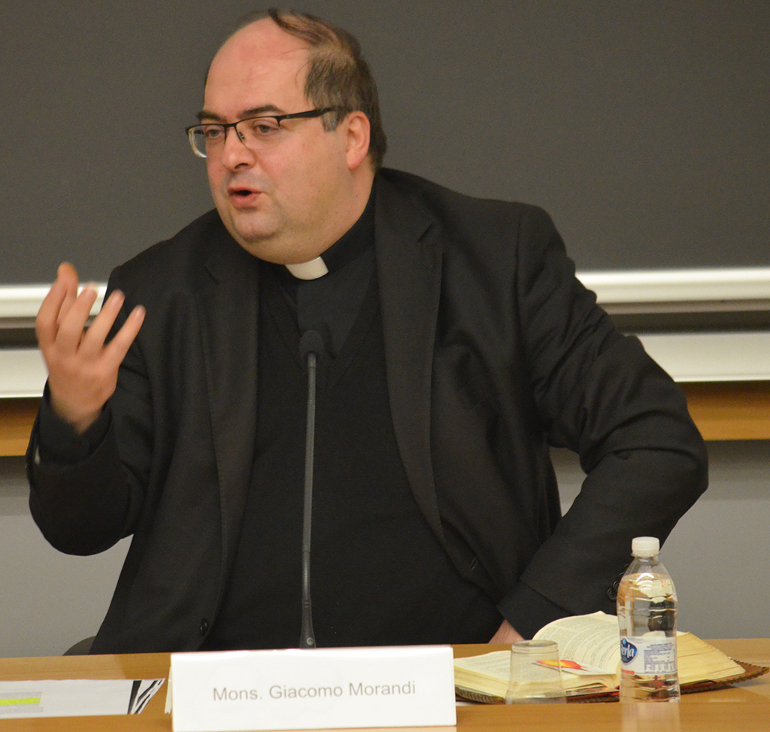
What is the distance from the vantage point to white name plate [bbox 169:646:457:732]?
871mm

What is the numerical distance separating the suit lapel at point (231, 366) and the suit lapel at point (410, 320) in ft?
0.86

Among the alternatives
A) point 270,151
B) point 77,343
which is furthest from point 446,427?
point 77,343

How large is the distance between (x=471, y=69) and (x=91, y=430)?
1231 mm

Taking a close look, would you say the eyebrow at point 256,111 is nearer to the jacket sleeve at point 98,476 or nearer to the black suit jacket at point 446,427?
the black suit jacket at point 446,427

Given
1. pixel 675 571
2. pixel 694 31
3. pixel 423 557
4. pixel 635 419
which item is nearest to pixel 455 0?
pixel 694 31

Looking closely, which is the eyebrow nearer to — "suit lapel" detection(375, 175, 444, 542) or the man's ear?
the man's ear

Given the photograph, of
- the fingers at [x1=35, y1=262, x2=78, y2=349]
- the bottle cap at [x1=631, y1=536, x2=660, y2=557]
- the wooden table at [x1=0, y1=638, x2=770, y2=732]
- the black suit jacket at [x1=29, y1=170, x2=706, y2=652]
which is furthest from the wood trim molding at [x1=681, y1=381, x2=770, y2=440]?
the fingers at [x1=35, y1=262, x2=78, y2=349]

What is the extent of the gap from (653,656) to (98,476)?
99 centimetres

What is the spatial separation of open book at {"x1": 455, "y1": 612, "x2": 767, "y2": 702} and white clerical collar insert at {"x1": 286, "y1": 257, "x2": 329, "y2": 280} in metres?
0.99

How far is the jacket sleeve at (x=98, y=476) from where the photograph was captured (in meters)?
1.60

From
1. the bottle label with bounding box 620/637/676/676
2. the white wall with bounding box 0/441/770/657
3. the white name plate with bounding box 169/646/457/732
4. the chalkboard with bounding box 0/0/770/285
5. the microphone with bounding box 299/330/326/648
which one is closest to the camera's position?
the white name plate with bounding box 169/646/457/732

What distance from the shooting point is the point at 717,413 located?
228cm

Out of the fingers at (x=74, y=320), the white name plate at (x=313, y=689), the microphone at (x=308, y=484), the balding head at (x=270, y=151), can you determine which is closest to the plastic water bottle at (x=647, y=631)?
the white name plate at (x=313, y=689)

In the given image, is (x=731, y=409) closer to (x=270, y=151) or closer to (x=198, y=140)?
(x=270, y=151)
